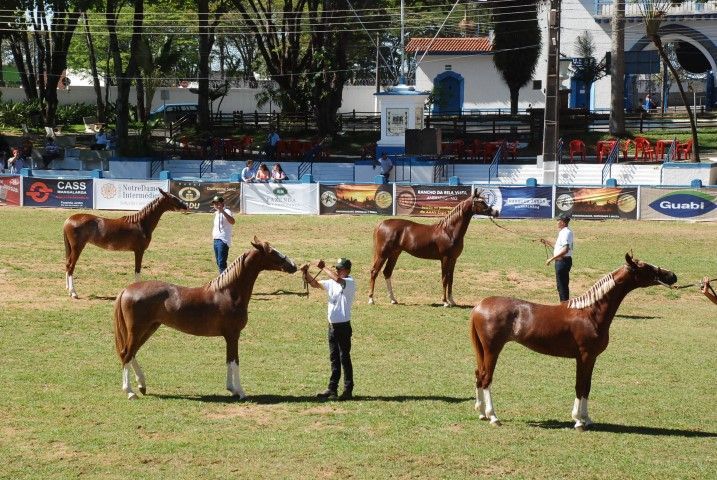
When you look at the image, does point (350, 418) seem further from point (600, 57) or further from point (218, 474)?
point (600, 57)

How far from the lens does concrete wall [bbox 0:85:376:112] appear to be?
7812 cm

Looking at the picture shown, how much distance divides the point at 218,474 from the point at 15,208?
1151 inches

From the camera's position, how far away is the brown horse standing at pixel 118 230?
22828 mm

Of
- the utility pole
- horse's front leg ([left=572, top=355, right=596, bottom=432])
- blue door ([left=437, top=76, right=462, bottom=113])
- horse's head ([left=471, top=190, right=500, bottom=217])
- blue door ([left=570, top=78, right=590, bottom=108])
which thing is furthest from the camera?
blue door ([left=437, top=76, right=462, bottom=113])

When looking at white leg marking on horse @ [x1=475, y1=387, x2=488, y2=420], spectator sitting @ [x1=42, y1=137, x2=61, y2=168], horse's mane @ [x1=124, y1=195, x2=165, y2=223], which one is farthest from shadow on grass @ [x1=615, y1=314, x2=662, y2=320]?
spectator sitting @ [x1=42, y1=137, x2=61, y2=168]

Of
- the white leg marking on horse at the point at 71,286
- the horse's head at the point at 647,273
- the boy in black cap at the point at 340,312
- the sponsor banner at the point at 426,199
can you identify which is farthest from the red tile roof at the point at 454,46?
the horse's head at the point at 647,273

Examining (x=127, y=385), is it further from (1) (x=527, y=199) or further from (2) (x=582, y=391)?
(1) (x=527, y=199)

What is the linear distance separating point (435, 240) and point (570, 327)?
952 centimetres

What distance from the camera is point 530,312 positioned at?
13141mm

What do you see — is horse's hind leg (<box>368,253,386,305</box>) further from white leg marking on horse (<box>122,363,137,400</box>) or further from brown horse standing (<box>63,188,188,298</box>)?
white leg marking on horse (<box>122,363,137,400</box>)

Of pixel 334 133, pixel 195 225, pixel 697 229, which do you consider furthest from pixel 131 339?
pixel 334 133

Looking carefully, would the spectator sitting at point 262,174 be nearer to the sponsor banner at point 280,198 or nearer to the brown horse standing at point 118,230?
the sponsor banner at point 280,198

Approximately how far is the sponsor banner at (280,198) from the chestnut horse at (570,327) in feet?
77.8

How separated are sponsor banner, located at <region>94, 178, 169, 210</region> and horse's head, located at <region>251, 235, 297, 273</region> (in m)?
24.1
